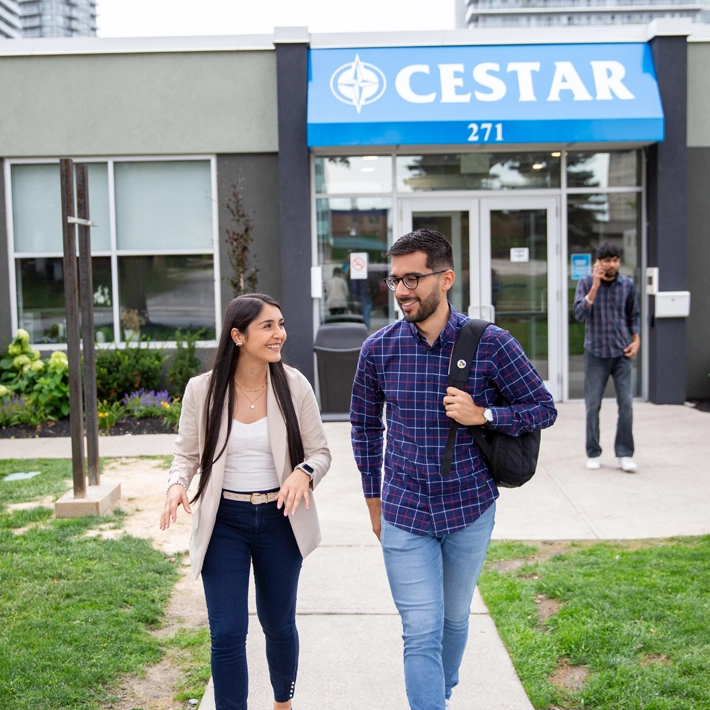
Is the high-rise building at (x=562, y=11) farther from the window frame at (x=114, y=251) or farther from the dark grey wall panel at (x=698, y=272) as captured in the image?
the window frame at (x=114, y=251)

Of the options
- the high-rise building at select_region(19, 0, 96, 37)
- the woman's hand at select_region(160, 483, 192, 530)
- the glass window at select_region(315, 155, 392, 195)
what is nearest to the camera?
the woman's hand at select_region(160, 483, 192, 530)

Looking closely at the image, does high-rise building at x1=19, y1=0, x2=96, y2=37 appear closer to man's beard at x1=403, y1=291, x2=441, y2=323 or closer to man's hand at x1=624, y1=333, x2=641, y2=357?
man's hand at x1=624, y1=333, x2=641, y2=357

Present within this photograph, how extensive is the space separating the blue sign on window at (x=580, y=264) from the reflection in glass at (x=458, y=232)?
54.7 inches

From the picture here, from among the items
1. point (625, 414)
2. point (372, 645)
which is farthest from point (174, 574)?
point (625, 414)

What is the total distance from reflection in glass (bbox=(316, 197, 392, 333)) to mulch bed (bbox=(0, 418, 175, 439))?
2591 mm

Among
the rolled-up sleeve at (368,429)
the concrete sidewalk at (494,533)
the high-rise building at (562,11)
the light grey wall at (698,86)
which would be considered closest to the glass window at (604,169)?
the light grey wall at (698,86)

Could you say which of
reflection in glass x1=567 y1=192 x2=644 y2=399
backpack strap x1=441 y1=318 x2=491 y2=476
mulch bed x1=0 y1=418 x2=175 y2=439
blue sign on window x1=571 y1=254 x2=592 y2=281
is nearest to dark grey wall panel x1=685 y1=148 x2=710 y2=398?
reflection in glass x1=567 y1=192 x2=644 y2=399

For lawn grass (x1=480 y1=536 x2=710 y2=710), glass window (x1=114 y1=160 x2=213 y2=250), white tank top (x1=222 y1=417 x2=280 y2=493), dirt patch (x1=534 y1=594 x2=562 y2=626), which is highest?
glass window (x1=114 y1=160 x2=213 y2=250)

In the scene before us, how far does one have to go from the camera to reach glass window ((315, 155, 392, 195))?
11562 mm

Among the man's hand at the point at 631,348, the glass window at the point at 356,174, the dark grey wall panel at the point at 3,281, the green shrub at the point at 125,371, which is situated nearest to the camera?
the man's hand at the point at 631,348

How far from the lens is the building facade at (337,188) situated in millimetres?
11086

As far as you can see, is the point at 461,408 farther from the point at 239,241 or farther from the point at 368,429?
the point at 239,241

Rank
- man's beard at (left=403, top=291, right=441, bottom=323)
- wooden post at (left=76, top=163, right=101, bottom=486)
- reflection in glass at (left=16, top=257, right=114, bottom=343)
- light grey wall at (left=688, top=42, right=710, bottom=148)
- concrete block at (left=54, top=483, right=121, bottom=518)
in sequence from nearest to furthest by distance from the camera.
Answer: man's beard at (left=403, top=291, right=441, bottom=323) → concrete block at (left=54, top=483, right=121, bottom=518) → wooden post at (left=76, top=163, right=101, bottom=486) → light grey wall at (left=688, top=42, right=710, bottom=148) → reflection in glass at (left=16, top=257, right=114, bottom=343)

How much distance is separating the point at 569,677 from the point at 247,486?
5.93ft
